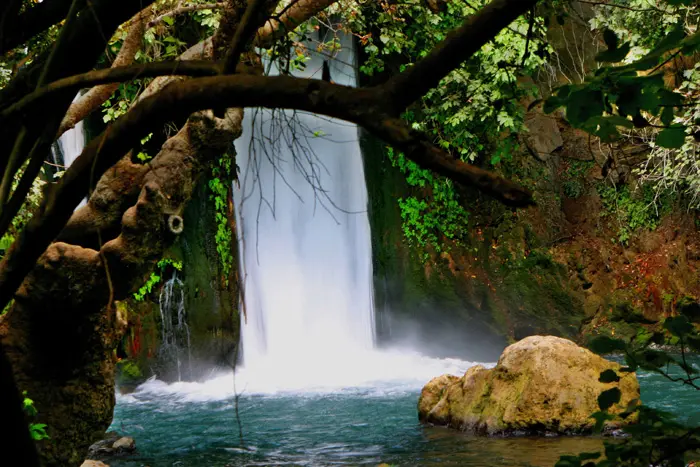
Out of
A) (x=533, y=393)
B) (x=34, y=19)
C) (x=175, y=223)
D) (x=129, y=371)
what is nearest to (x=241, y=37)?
(x=34, y=19)

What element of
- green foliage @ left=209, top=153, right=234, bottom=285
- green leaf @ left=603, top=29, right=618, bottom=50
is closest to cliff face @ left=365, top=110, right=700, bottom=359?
green foliage @ left=209, top=153, right=234, bottom=285

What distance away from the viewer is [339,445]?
834 centimetres

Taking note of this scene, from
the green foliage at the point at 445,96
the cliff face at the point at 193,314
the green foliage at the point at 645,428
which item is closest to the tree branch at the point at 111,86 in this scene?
the green foliage at the point at 445,96

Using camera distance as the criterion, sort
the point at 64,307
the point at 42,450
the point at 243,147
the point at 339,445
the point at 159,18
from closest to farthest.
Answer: the point at 64,307, the point at 42,450, the point at 159,18, the point at 339,445, the point at 243,147

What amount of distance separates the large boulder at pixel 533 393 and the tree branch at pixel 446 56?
21.5 ft

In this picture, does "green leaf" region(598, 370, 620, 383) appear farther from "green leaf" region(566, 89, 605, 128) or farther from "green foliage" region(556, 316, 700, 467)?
"green leaf" region(566, 89, 605, 128)

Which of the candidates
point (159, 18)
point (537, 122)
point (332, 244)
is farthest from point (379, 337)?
point (159, 18)

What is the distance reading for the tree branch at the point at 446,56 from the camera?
1.98m

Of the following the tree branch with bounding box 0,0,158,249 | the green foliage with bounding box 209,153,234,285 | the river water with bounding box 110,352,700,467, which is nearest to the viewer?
the tree branch with bounding box 0,0,158,249

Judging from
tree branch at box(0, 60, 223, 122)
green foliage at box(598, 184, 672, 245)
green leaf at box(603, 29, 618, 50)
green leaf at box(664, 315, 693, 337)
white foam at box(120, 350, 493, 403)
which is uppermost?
green foliage at box(598, 184, 672, 245)

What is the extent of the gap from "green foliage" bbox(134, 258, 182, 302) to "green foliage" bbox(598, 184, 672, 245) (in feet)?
32.5

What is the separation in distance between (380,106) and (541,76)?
1621cm

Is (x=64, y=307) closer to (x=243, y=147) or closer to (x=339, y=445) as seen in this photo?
(x=339, y=445)

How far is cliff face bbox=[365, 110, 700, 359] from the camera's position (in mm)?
15734
